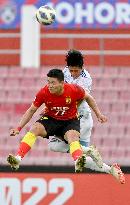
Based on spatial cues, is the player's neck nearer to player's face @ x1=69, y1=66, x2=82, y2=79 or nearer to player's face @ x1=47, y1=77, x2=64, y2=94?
player's face @ x1=47, y1=77, x2=64, y2=94

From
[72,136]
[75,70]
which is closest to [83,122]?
[72,136]

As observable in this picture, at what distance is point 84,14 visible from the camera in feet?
71.4

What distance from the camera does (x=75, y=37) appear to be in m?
21.1

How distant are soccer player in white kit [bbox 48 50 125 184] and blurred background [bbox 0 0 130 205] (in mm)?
3405

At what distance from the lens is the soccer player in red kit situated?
1280 centimetres

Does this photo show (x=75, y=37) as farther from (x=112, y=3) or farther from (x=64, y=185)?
(x=64, y=185)

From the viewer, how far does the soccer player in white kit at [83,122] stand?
1298 centimetres

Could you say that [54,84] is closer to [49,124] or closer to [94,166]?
[49,124]

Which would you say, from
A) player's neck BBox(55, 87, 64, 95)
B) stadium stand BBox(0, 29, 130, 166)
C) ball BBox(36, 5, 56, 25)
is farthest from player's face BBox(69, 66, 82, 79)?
stadium stand BBox(0, 29, 130, 166)

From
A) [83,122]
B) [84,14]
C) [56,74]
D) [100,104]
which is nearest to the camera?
[56,74]

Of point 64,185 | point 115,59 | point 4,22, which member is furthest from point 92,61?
point 64,185

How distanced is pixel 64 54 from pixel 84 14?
957 millimetres

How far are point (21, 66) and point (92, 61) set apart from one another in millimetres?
1746

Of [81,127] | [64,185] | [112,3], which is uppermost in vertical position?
[112,3]
